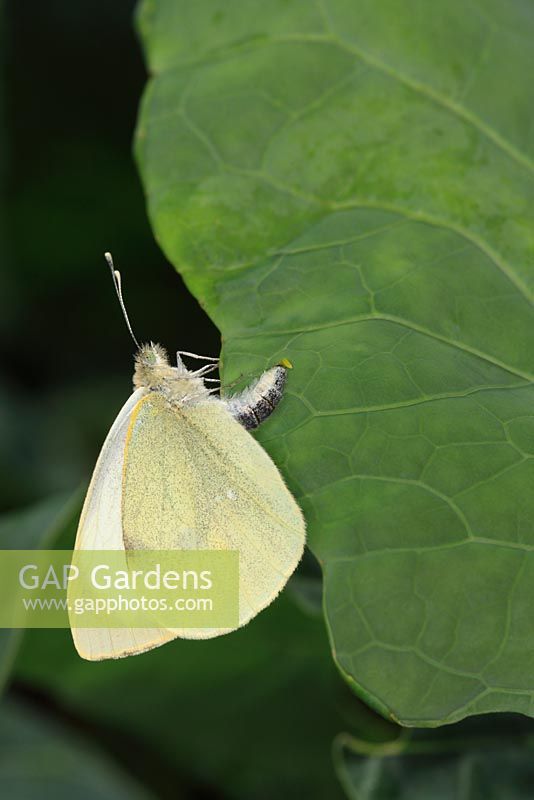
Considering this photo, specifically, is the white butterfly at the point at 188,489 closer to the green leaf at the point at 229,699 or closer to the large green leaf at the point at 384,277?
the large green leaf at the point at 384,277

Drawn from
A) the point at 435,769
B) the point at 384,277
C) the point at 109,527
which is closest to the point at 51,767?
the point at 109,527

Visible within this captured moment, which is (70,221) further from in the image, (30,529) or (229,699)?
(229,699)

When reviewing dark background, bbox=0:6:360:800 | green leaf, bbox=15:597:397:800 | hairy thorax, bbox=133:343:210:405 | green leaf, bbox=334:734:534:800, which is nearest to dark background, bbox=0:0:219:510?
dark background, bbox=0:6:360:800

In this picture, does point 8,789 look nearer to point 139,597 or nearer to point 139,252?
point 139,597

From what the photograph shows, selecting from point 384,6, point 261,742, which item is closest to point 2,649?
point 261,742

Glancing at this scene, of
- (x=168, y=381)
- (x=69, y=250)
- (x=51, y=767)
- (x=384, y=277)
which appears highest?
(x=384, y=277)

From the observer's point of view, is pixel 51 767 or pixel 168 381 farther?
pixel 51 767

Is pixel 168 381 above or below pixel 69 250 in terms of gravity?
above
